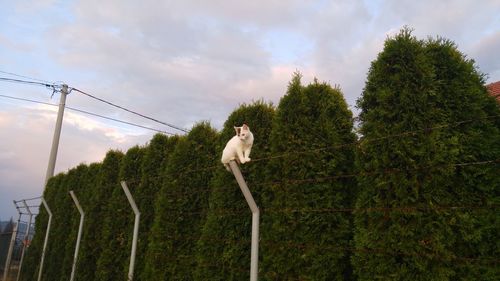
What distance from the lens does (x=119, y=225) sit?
23.8 ft

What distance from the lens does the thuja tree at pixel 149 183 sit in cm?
646

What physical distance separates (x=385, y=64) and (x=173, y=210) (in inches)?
145

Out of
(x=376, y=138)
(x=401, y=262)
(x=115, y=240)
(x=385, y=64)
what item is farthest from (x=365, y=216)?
(x=115, y=240)

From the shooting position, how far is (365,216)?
3.42 metres

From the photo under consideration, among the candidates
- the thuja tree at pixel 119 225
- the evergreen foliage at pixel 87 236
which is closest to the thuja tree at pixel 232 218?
the thuja tree at pixel 119 225

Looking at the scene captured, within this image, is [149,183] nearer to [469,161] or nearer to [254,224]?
[254,224]

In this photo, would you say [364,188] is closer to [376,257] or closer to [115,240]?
[376,257]

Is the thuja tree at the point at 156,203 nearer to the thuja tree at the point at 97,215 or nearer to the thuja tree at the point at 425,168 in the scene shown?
the thuja tree at the point at 97,215

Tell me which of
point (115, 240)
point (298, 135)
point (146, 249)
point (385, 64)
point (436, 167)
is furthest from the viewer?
point (115, 240)

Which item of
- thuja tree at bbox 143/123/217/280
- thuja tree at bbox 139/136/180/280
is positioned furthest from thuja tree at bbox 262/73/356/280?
thuja tree at bbox 139/136/180/280

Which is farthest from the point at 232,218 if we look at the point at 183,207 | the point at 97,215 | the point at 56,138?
the point at 56,138

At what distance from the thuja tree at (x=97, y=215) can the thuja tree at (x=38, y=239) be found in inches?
145

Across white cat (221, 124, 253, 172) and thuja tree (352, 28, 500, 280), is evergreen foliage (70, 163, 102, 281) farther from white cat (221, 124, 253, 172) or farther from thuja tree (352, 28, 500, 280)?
thuja tree (352, 28, 500, 280)

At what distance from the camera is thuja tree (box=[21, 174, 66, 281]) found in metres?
11.2
